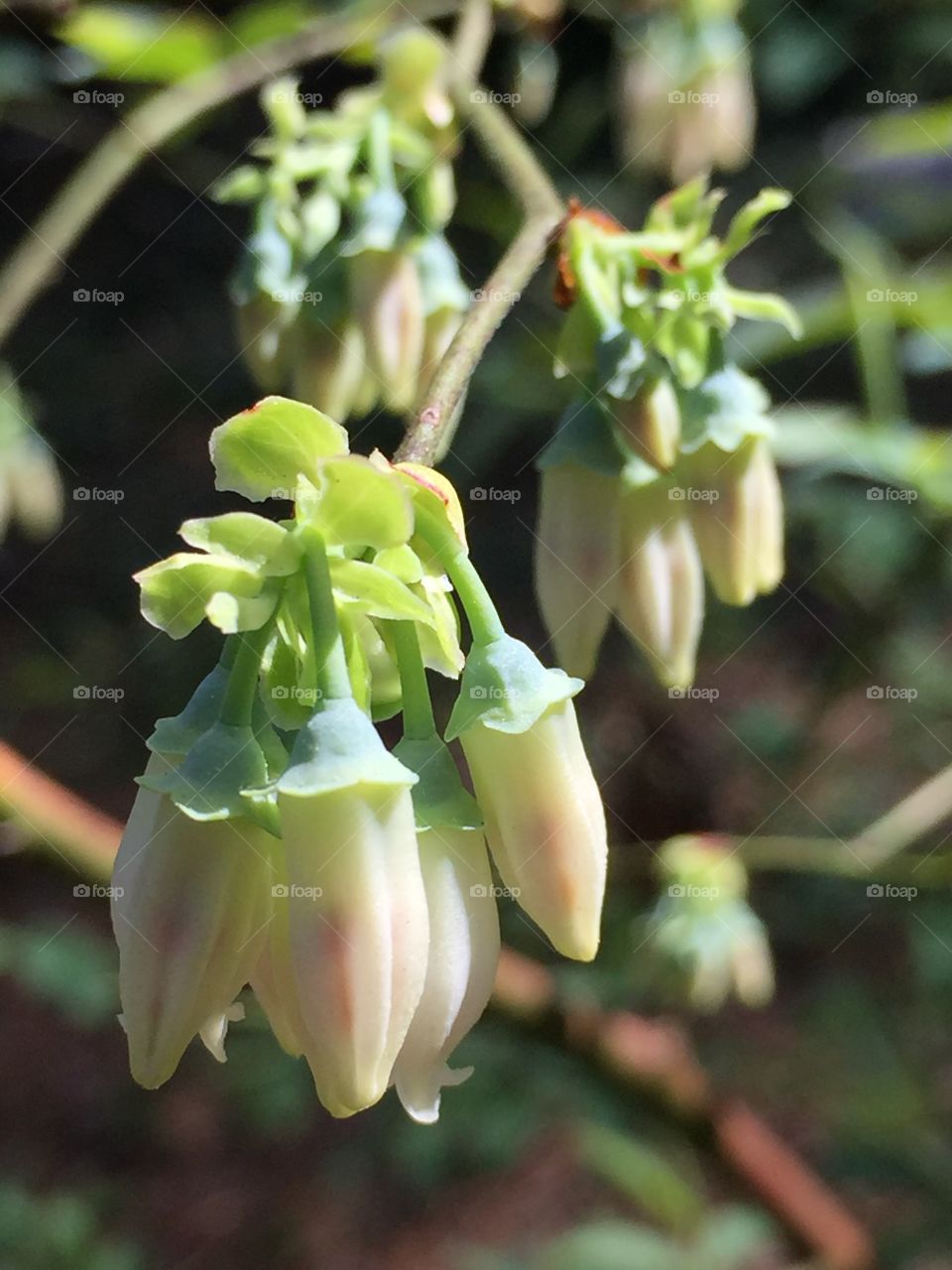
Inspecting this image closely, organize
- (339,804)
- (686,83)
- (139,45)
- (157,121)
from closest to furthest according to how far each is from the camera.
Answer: (339,804) → (157,121) → (139,45) → (686,83)

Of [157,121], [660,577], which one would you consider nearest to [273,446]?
[660,577]

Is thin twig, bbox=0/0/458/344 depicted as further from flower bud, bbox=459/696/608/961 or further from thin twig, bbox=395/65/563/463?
flower bud, bbox=459/696/608/961

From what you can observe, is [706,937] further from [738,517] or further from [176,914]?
[176,914]

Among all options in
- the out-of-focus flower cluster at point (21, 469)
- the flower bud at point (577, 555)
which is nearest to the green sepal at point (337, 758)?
the flower bud at point (577, 555)

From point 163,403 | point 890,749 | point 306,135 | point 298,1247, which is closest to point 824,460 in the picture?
point 306,135

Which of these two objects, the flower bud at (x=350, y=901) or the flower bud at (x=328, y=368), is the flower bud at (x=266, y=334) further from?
the flower bud at (x=350, y=901)

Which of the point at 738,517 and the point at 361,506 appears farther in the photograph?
→ the point at 738,517
